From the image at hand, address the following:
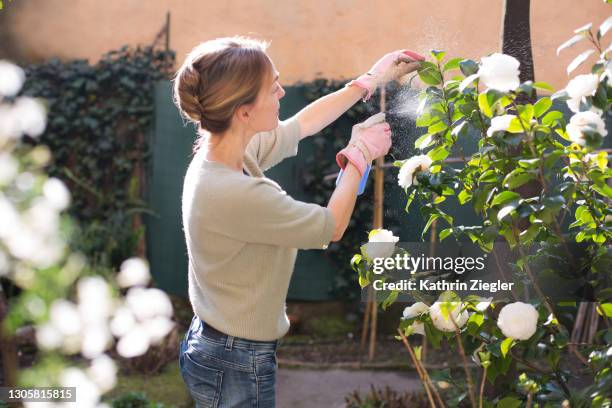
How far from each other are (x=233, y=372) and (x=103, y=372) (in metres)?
2.38

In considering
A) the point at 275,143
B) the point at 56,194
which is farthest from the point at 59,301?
the point at 275,143

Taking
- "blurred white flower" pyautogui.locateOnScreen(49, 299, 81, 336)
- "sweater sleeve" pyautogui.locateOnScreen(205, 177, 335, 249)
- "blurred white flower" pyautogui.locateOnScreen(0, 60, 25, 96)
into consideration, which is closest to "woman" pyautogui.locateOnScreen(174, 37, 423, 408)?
"sweater sleeve" pyautogui.locateOnScreen(205, 177, 335, 249)

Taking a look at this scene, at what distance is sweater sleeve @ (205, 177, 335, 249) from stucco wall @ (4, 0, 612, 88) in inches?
37.9

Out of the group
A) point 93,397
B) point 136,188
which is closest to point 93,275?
point 136,188

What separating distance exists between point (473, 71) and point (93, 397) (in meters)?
2.36

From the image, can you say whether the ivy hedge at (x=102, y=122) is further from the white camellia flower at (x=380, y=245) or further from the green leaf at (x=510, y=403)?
the green leaf at (x=510, y=403)

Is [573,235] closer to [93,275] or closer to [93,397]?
[93,397]

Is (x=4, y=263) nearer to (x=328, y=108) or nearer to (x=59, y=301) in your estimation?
(x=59, y=301)

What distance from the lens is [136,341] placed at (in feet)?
13.4

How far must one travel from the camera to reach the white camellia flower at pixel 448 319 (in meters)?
1.82

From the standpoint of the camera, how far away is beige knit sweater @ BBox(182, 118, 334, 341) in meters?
1.76

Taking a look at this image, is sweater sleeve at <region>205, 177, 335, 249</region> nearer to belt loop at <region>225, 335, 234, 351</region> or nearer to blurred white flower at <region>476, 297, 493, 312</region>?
belt loop at <region>225, 335, 234, 351</region>

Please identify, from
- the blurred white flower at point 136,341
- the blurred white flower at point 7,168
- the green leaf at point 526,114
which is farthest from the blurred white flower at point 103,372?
the green leaf at point 526,114

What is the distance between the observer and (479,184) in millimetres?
1880
